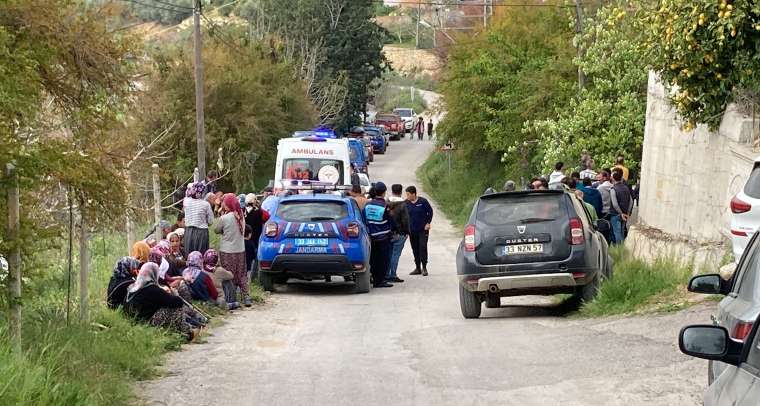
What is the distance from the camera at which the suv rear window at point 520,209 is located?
1483 cm

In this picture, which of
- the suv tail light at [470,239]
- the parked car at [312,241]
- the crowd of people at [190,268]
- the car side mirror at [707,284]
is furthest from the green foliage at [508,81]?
the car side mirror at [707,284]

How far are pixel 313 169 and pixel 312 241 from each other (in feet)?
36.1

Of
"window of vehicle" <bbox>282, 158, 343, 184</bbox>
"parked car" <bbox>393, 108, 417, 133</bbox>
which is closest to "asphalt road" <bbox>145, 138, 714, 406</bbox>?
"window of vehicle" <bbox>282, 158, 343, 184</bbox>

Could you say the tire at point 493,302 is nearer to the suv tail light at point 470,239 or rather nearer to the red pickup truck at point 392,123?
the suv tail light at point 470,239

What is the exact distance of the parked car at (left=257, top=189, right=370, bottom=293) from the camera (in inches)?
738

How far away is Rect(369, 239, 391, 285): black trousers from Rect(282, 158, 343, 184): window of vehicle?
338 inches

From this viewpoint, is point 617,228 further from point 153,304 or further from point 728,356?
point 728,356

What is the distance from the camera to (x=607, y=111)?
30906 millimetres

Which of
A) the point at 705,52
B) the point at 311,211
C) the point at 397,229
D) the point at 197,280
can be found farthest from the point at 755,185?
the point at 397,229

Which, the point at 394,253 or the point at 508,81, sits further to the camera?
the point at 508,81

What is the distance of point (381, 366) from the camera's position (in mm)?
11234

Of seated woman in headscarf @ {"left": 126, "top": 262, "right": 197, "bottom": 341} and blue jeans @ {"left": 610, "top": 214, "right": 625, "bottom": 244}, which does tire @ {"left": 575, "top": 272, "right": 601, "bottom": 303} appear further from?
blue jeans @ {"left": 610, "top": 214, "right": 625, "bottom": 244}

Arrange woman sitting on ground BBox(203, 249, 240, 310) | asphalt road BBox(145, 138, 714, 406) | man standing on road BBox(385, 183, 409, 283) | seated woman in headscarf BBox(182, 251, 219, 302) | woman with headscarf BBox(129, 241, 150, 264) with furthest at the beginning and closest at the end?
man standing on road BBox(385, 183, 409, 283)
woman sitting on ground BBox(203, 249, 240, 310)
seated woman in headscarf BBox(182, 251, 219, 302)
woman with headscarf BBox(129, 241, 150, 264)
asphalt road BBox(145, 138, 714, 406)

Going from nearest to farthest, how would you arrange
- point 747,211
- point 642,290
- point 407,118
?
point 747,211 < point 642,290 < point 407,118
